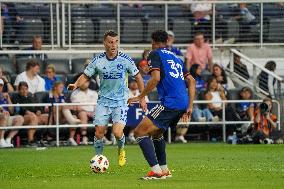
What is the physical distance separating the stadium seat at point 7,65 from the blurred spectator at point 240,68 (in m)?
6.81

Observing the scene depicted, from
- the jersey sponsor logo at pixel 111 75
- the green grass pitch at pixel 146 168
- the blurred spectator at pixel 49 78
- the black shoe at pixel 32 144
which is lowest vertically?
the black shoe at pixel 32 144

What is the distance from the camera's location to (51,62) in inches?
1127

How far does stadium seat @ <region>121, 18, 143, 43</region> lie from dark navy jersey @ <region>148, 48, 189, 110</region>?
14809 mm

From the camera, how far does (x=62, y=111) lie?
27.0 meters

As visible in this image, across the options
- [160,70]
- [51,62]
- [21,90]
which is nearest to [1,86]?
[21,90]

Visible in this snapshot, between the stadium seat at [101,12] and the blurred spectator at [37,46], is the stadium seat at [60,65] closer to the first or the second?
the blurred spectator at [37,46]

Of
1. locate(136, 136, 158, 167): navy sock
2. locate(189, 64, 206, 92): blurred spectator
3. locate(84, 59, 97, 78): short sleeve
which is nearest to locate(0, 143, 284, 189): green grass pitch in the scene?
locate(136, 136, 158, 167): navy sock

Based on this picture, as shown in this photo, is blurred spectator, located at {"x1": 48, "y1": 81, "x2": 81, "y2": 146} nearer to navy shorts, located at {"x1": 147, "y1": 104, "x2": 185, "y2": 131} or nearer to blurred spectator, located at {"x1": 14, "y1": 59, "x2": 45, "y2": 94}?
blurred spectator, located at {"x1": 14, "y1": 59, "x2": 45, "y2": 94}

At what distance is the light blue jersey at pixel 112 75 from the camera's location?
732 inches

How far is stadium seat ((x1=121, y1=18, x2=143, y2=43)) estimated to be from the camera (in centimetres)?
3058

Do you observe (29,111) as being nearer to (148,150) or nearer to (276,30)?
(276,30)

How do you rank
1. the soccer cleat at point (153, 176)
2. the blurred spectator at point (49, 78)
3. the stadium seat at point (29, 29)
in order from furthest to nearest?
1. the stadium seat at point (29, 29)
2. the blurred spectator at point (49, 78)
3. the soccer cleat at point (153, 176)

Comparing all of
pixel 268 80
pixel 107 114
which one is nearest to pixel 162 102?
pixel 107 114

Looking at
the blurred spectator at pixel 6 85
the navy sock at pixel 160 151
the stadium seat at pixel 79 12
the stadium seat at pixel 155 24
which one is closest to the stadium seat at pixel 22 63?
the blurred spectator at pixel 6 85
